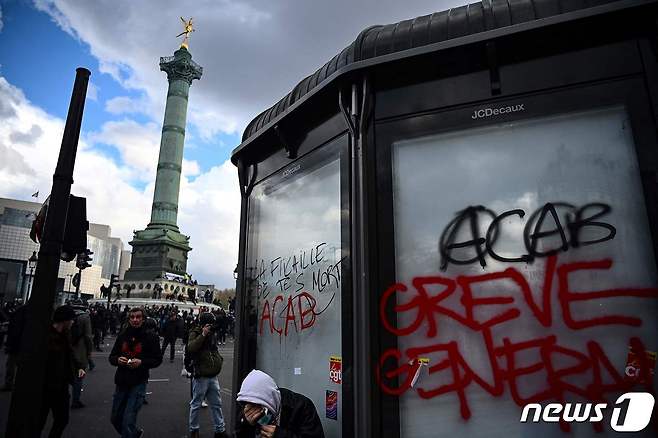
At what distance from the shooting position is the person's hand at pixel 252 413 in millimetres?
2812

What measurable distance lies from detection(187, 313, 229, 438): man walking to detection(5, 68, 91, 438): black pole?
2274 mm

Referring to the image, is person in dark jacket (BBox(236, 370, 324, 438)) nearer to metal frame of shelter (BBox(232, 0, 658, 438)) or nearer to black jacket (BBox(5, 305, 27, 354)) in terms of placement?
metal frame of shelter (BBox(232, 0, 658, 438))

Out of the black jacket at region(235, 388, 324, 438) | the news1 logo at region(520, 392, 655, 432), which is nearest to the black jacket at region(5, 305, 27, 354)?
the black jacket at region(235, 388, 324, 438)

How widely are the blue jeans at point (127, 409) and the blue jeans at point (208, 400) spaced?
77 cm

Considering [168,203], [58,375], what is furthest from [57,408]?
[168,203]

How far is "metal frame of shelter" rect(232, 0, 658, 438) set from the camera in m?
3.03

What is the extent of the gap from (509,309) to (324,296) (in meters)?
1.62

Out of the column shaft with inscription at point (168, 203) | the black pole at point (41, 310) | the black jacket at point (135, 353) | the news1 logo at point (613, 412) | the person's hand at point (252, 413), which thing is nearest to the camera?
the news1 logo at point (613, 412)

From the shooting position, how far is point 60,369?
15.0 ft

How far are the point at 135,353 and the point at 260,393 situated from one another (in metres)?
3.06

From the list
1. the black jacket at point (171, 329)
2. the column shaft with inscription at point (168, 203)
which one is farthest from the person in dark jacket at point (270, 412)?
the column shaft with inscription at point (168, 203)

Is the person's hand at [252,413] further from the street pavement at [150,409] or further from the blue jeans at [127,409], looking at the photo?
the blue jeans at [127,409]

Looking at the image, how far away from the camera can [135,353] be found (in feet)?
17.1

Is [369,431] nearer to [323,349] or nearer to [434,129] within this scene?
[323,349]
